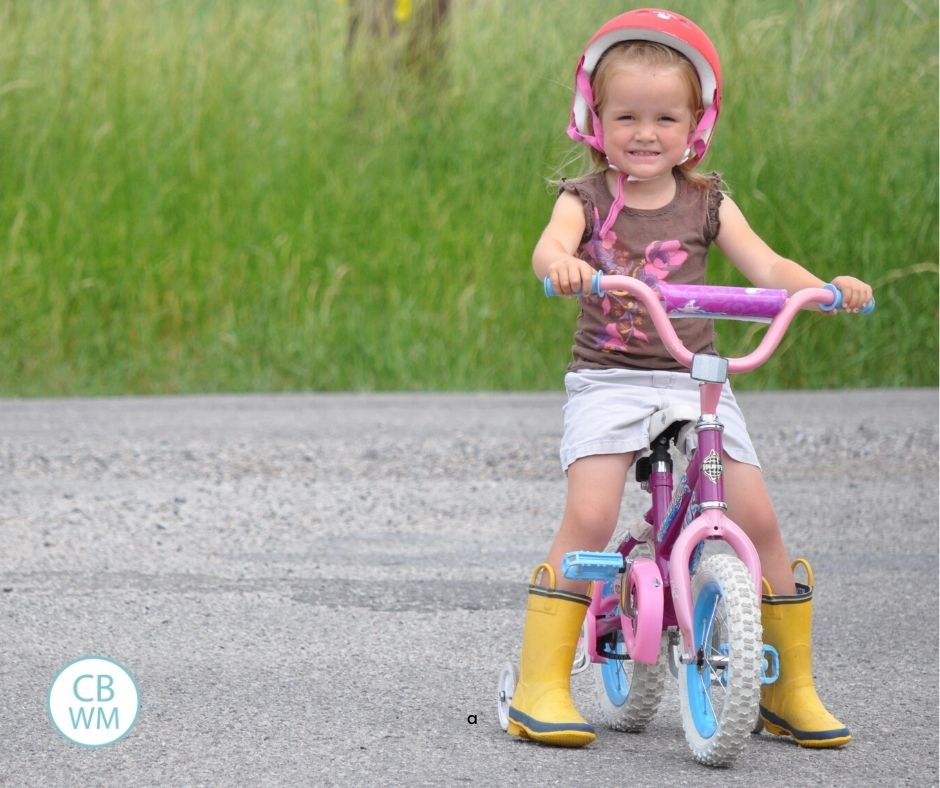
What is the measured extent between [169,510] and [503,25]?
19.4 ft

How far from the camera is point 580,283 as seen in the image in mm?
3037

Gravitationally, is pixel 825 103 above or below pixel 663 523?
above

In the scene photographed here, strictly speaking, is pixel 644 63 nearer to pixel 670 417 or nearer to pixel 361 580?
pixel 670 417

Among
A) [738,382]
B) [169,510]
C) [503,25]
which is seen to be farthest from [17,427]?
[503,25]

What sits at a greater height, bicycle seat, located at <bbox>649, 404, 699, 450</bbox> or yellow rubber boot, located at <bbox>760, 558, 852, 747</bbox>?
bicycle seat, located at <bbox>649, 404, 699, 450</bbox>

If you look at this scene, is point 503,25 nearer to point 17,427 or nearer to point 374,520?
point 17,427

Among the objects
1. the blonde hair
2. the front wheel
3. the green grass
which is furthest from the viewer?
the green grass

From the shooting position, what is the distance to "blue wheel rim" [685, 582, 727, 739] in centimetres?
309

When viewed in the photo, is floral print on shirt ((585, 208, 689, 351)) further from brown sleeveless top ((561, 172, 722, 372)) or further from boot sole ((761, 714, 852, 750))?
boot sole ((761, 714, 852, 750))

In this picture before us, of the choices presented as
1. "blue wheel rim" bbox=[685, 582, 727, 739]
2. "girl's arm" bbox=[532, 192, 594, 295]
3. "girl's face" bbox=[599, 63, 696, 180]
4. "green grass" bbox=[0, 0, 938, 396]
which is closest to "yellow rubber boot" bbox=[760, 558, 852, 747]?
"blue wheel rim" bbox=[685, 582, 727, 739]

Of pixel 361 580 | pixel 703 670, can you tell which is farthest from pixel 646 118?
pixel 361 580

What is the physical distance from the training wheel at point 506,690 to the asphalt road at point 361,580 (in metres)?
0.07

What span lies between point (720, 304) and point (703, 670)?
0.72 meters

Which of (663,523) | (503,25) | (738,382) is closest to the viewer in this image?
(663,523)
